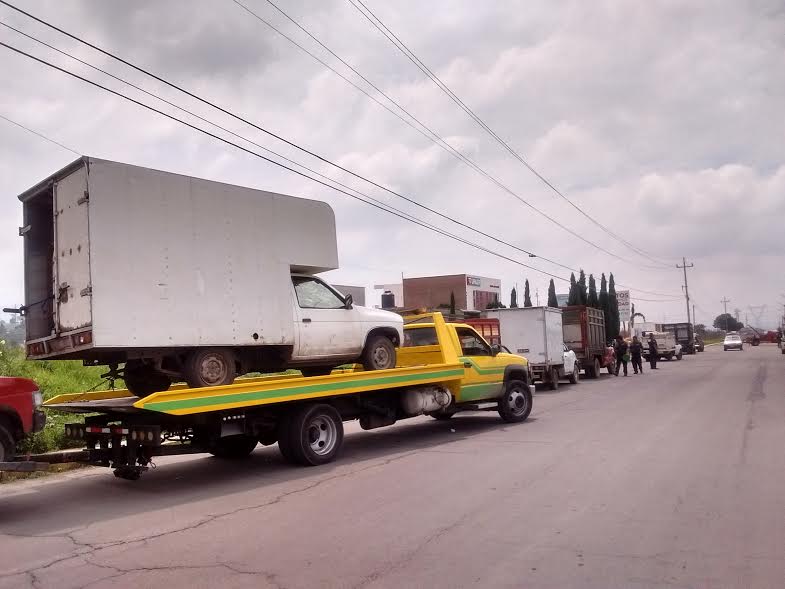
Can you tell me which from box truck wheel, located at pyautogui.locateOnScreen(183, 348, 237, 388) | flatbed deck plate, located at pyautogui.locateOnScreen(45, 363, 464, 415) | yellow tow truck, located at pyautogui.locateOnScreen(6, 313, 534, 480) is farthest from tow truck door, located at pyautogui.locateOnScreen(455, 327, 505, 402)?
box truck wheel, located at pyautogui.locateOnScreen(183, 348, 237, 388)

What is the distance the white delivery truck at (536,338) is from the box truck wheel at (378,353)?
42.1 feet

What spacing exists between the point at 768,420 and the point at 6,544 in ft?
39.4

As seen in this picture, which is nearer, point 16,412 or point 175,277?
point 16,412

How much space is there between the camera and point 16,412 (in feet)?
23.6

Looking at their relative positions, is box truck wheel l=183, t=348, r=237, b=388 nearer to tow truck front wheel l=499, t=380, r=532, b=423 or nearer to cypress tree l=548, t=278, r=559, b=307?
tow truck front wheel l=499, t=380, r=532, b=423

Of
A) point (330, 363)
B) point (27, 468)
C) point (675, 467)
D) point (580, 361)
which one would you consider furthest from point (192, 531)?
point (580, 361)

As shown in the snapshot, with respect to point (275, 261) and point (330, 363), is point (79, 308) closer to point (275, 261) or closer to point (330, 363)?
point (275, 261)

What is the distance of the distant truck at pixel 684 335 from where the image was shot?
55306mm

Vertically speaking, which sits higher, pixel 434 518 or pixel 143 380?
pixel 143 380

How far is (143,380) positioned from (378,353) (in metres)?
3.44

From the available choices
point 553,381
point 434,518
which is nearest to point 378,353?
point 434,518

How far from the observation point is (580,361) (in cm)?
2739

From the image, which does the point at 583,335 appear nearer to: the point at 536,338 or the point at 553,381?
the point at 553,381

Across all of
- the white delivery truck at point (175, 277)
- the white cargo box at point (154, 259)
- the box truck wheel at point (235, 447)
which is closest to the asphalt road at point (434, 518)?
the box truck wheel at point (235, 447)
